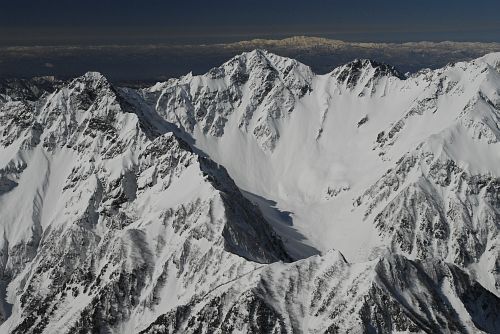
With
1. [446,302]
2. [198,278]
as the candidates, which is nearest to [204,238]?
[198,278]

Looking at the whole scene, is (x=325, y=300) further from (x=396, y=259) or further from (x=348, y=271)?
(x=396, y=259)

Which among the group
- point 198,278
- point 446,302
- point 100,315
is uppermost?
point 446,302

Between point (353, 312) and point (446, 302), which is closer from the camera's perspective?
point (353, 312)

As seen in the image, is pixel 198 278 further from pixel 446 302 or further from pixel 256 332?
pixel 446 302

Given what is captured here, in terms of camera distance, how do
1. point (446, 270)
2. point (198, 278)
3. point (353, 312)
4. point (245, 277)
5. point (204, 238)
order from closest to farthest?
point (353, 312) < point (245, 277) < point (446, 270) < point (198, 278) < point (204, 238)

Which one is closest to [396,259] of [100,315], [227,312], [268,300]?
[268,300]

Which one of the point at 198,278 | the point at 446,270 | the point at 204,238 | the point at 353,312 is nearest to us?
the point at 353,312

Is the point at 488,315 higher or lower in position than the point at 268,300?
lower

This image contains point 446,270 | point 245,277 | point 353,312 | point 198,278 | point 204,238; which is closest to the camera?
point 353,312

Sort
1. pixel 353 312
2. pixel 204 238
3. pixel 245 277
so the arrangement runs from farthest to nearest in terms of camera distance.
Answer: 1. pixel 204 238
2. pixel 245 277
3. pixel 353 312
